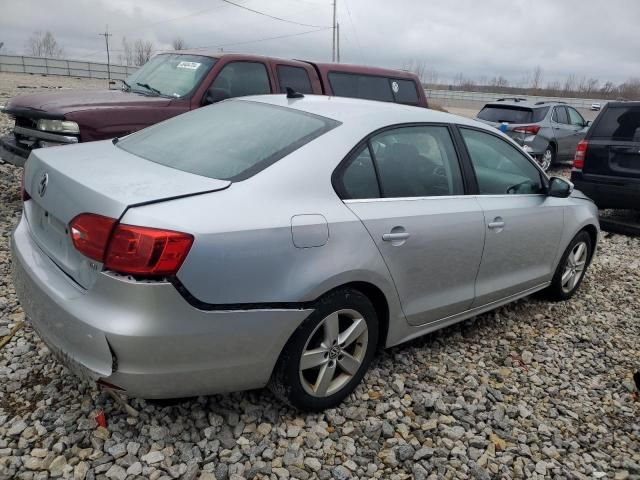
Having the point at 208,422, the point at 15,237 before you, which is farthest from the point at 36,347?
the point at 208,422

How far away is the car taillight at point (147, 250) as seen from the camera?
1957mm

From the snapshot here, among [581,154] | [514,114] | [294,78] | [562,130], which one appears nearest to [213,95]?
[294,78]

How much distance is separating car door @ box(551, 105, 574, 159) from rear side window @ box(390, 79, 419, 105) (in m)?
4.63

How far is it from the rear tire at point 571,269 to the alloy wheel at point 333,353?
2.31 m

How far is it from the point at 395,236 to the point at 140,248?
128 centimetres

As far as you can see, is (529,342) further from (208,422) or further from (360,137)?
(208,422)

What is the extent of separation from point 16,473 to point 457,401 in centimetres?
218

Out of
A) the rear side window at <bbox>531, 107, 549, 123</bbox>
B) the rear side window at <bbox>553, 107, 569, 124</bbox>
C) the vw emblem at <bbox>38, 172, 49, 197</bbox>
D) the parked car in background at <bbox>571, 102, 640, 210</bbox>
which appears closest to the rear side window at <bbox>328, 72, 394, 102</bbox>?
the parked car in background at <bbox>571, 102, 640, 210</bbox>

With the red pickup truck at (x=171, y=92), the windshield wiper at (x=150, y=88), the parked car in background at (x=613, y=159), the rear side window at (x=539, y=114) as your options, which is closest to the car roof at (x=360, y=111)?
the red pickup truck at (x=171, y=92)

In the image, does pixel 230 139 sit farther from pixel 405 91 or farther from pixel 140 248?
pixel 405 91

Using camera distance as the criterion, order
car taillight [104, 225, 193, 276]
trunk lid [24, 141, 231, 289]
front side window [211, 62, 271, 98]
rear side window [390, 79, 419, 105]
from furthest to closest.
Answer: rear side window [390, 79, 419, 105], front side window [211, 62, 271, 98], trunk lid [24, 141, 231, 289], car taillight [104, 225, 193, 276]

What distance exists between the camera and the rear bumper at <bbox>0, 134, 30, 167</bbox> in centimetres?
497

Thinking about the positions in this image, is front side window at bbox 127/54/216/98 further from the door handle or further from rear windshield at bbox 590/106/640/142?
rear windshield at bbox 590/106/640/142

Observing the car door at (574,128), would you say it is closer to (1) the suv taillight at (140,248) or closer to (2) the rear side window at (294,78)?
(2) the rear side window at (294,78)
